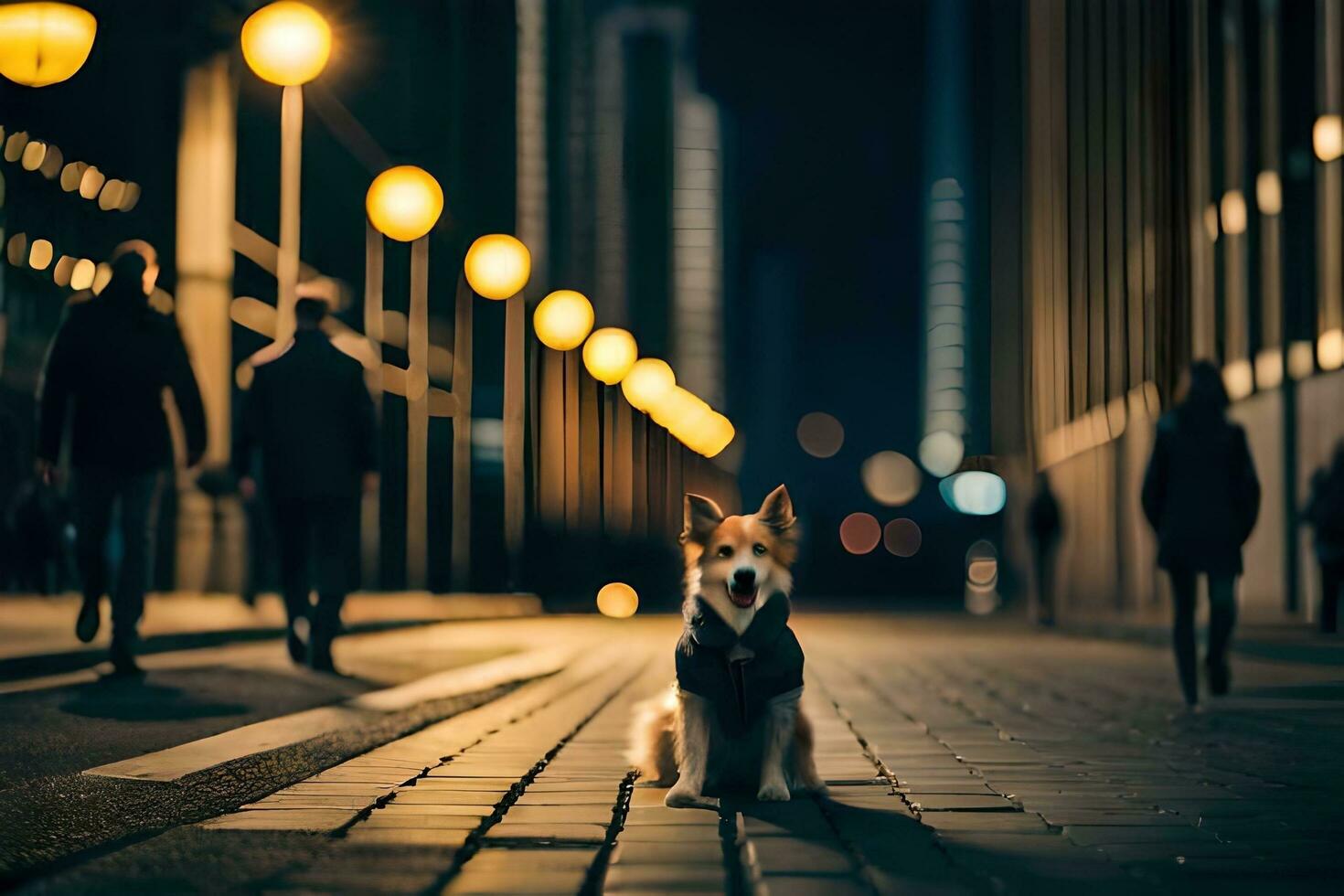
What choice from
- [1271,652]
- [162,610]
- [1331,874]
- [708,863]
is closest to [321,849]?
[708,863]

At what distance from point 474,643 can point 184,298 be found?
18.2ft

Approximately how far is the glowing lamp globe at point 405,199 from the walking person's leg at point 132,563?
963 centimetres

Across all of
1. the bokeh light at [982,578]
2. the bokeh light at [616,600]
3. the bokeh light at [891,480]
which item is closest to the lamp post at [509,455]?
the bokeh light at [616,600]

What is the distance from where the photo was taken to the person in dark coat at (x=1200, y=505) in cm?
1015

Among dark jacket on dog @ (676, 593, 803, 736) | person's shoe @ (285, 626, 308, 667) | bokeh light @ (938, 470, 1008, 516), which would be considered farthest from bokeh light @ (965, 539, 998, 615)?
dark jacket on dog @ (676, 593, 803, 736)

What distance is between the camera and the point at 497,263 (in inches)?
923

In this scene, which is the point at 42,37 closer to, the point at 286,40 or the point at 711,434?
the point at 286,40

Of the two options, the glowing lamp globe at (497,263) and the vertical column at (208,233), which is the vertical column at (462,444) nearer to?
the glowing lamp globe at (497,263)

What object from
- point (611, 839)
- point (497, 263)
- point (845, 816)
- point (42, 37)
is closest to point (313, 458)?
point (42, 37)

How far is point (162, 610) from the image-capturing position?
57.0 ft

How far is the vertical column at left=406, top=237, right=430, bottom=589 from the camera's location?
28.4 meters

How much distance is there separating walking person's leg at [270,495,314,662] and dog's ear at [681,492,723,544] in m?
5.48

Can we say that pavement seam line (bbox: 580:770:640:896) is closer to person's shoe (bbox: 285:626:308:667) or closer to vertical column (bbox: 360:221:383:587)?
person's shoe (bbox: 285:626:308:667)

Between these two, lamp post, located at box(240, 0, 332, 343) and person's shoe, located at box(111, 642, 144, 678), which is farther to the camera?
Result: lamp post, located at box(240, 0, 332, 343)
